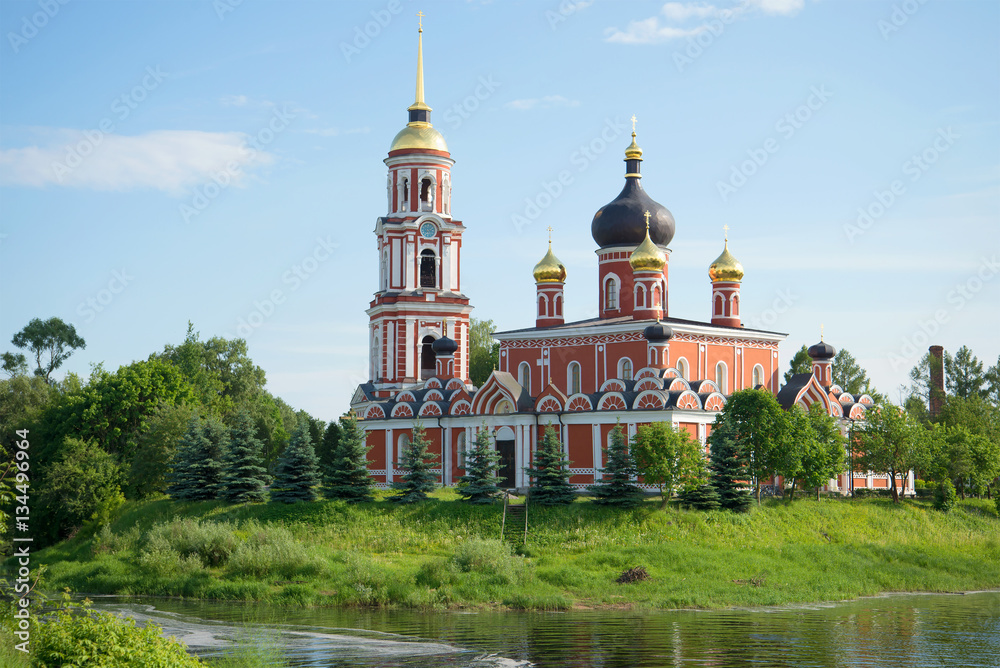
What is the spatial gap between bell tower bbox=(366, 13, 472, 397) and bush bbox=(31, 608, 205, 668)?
32219 millimetres

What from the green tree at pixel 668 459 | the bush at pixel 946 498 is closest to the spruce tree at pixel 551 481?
the green tree at pixel 668 459

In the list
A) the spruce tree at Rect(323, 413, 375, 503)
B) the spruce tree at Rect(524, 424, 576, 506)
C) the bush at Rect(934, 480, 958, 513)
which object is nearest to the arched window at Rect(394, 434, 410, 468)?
the spruce tree at Rect(323, 413, 375, 503)

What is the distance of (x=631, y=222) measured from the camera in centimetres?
4500

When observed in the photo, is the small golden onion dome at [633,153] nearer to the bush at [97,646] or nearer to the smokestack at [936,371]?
the smokestack at [936,371]

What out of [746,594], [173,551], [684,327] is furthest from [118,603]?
[684,327]

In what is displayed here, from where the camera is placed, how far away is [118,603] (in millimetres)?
29250

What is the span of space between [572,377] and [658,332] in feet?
15.9

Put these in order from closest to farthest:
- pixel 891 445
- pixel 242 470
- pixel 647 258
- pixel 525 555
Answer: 1. pixel 525 555
2. pixel 242 470
3. pixel 891 445
4. pixel 647 258

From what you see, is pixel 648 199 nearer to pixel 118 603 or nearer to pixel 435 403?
pixel 435 403

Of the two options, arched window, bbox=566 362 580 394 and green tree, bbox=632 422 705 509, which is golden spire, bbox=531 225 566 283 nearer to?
arched window, bbox=566 362 580 394

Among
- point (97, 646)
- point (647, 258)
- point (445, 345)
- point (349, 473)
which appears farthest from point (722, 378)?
point (97, 646)

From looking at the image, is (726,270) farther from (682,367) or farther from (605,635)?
(605,635)

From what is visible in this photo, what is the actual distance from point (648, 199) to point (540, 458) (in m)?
14.9

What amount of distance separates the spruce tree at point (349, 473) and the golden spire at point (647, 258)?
12.6 meters
